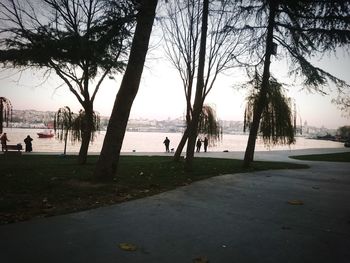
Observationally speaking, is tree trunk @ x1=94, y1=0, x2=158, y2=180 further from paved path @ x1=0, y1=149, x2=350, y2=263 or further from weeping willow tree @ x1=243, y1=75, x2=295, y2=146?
weeping willow tree @ x1=243, y1=75, x2=295, y2=146

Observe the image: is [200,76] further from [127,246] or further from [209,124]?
[209,124]

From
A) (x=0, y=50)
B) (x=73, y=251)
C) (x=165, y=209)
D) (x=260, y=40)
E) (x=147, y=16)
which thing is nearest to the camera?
(x=73, y=251)

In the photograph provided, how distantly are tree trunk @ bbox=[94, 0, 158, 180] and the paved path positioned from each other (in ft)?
7.53

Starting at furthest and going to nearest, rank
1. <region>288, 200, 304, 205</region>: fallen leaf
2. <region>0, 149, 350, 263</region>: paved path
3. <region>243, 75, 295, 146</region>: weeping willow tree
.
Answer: <region>243, 75, 295, 146</region>: weeping willow tree, <region>288, 200, 304, 205</region>: fallen leaf, <region>0, 149, 350, 263</region>: paved path

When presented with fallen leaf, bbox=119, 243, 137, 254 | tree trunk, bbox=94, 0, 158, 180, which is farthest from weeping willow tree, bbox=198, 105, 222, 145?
fallen leaf, bbox=119, 243, 137, 254

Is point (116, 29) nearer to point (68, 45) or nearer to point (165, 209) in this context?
point (68, 45)

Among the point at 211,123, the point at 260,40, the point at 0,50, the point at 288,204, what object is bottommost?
the point at 288,204

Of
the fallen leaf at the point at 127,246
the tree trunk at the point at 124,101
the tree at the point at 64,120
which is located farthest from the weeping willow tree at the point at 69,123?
the fallen leaf at the point at 127,246

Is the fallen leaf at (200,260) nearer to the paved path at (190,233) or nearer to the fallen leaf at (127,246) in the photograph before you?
the paved path at (190,233)

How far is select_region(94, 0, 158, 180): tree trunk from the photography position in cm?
882

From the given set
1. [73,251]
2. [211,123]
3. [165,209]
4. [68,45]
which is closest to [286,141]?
[211,123]

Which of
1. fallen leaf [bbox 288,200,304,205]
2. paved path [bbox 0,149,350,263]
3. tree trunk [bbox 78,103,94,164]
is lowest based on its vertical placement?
fallen leaf [bbox 288,200,304,205]

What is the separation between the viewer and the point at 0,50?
1196cm

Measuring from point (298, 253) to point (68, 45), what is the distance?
11.2 m
